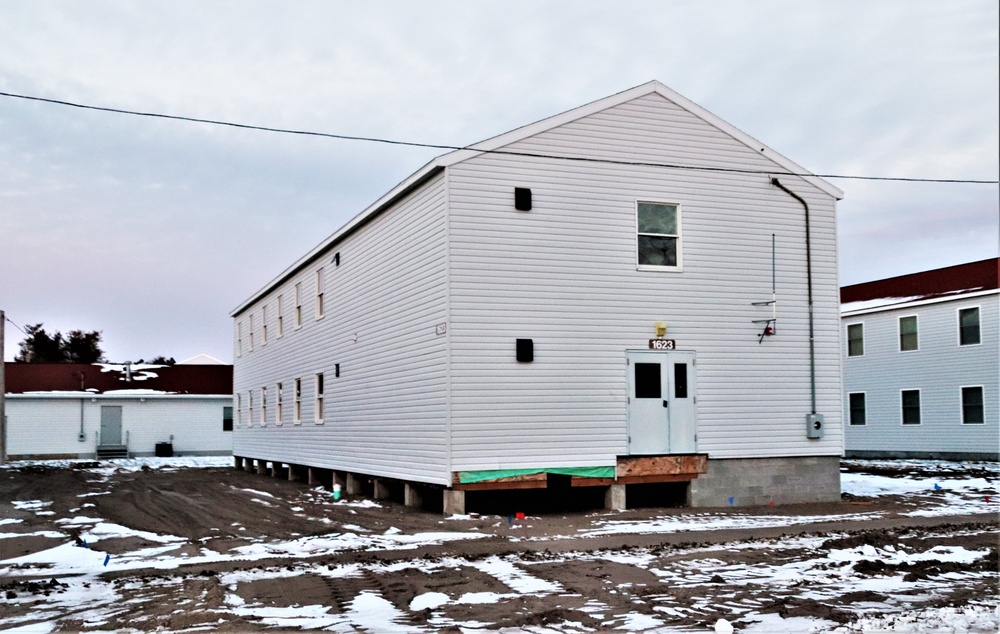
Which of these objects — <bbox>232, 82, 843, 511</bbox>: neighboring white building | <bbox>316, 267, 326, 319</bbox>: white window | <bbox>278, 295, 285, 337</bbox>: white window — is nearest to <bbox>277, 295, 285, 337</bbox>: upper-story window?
<bbox>278, 295, 285, 337</bbox>: white window

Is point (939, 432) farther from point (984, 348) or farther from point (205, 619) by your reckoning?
point (205, 619)

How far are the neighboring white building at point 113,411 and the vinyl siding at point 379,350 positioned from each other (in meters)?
19.7

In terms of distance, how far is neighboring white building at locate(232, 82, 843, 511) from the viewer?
1689 centimetres

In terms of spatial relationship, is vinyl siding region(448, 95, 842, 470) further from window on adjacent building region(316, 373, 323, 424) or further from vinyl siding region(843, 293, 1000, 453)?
vinyl siding region(843, 293, 1000, 453)

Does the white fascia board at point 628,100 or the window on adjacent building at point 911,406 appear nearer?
the white fascia board at point 628,100

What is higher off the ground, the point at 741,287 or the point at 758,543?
the point at 741,287

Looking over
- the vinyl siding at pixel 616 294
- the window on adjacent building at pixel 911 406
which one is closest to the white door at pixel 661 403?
the vinyl siding at pixel 616 294

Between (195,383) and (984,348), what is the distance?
34507 millimetres

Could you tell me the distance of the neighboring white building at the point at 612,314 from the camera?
1689 centimetres

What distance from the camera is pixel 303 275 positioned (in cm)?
2764

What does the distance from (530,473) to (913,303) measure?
24.8m

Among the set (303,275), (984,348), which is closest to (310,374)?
(303,275)

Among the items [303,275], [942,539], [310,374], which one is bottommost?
[942,539]

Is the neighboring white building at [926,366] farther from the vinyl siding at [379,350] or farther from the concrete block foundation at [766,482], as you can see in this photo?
the vinyl siding at [379,350]
